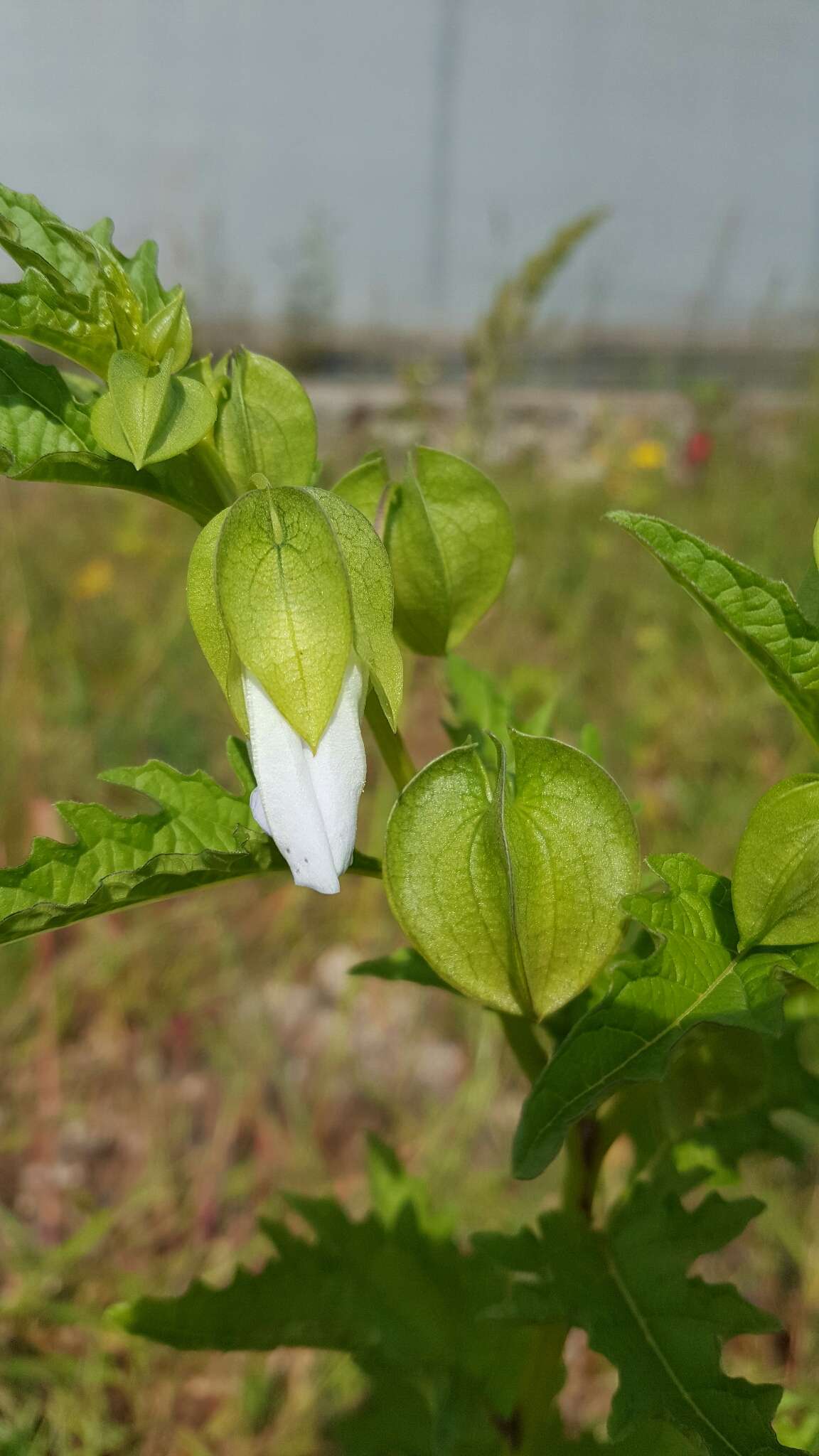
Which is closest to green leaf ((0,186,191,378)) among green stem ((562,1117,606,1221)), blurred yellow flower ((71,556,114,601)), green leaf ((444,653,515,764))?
green leaf ((444,653,515,764))

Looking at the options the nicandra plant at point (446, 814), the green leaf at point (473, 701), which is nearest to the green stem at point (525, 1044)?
the nicandra plant at point (446, 814)

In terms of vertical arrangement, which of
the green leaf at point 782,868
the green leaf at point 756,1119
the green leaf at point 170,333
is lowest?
the green leaf at point 756,1119

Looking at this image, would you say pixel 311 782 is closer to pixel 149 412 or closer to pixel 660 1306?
pixel 149 412

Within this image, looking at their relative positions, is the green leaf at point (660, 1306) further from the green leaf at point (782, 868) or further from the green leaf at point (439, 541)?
the green leaf at point (439, 541)

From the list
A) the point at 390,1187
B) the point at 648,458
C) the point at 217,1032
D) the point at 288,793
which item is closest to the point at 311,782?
the point at 288,793

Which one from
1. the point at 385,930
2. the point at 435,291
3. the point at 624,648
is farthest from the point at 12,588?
the point at 435,291

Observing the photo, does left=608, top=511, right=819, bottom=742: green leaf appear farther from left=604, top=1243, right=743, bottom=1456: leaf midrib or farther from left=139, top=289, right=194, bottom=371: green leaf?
left=604, top=1243, right=743, bottom=1456: leaf midrib

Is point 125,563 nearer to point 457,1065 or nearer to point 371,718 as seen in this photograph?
point 457,1065
